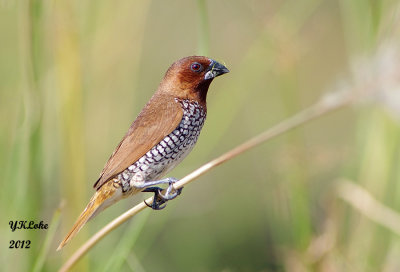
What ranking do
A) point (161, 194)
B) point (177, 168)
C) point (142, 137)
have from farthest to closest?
1. point (177, 168)
2. point (161, 194)
3. point (142, 137)

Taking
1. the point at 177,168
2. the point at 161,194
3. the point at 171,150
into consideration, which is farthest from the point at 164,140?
the point at 177,168

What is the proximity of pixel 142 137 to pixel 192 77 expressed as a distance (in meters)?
0.25

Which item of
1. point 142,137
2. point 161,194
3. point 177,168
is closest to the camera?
point 142,137

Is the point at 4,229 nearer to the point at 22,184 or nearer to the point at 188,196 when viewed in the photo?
the point at 22,184

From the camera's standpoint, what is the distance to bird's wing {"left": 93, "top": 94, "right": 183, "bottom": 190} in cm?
147

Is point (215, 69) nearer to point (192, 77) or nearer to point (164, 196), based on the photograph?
point (192, 77)

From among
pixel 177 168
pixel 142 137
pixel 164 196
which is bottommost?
pixel 177 168

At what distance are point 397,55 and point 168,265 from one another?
229 cm

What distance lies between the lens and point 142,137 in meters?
1.52

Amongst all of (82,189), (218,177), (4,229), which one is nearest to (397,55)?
(82,189)

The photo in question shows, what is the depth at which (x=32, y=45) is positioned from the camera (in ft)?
5.43

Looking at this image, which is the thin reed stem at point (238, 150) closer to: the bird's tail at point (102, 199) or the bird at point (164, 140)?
the bird at point (164, 140)

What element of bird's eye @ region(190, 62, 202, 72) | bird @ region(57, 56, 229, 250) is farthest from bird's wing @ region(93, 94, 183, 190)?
bird's eye @ region(190, 62, 202, 72)

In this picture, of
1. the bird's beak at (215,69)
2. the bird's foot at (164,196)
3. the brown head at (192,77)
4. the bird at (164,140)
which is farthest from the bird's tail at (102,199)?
the bird's beak at (215,69)
